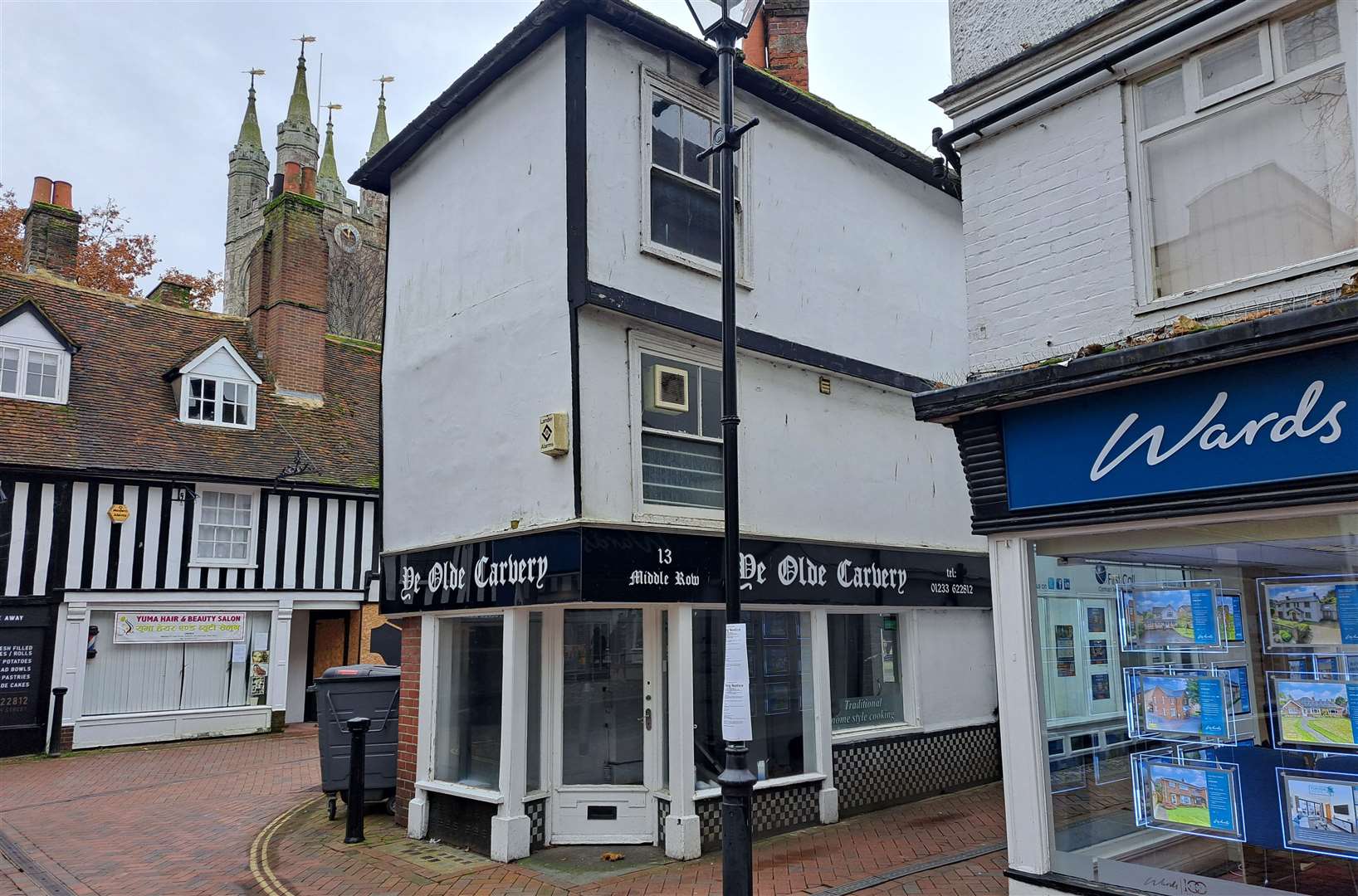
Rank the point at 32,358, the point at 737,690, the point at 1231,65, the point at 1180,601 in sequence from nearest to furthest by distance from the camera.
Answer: the point at 1231,65, the point at 1180,601, the point at 737,690, the point at 32,358

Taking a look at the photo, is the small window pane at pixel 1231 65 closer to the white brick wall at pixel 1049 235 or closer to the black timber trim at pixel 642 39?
the white brick wall at pixel 1049 235

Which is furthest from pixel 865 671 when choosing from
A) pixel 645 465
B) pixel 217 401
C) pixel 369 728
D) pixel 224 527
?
pixel 217 401

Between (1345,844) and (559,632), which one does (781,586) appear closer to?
(559,632)

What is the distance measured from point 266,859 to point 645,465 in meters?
5.07

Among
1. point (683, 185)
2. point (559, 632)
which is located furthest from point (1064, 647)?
point (683, 185)

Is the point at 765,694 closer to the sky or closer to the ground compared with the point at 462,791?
closer to the sky

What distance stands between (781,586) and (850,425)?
2.26m

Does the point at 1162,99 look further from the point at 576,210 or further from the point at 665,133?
the point at 665,133

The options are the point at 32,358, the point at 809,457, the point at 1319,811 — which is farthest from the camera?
the point at 32,358

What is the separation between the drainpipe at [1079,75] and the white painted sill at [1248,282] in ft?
4.88

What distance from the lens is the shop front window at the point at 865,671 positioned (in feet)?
32.4

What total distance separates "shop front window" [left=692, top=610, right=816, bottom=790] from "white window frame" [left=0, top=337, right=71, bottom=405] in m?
14.6

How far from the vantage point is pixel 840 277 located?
1061cm

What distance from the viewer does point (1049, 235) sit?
235 inches
